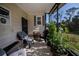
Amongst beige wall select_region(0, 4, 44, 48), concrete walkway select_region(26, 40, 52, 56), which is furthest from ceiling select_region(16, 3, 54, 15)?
concrete walkway select_region(26, 40, 52, 56)

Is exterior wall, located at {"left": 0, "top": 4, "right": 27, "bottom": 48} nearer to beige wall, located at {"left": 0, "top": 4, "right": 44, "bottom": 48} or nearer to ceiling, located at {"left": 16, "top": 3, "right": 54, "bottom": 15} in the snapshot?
beige wall, located at {"left": 0, "top": 4, "right": 44, "bottom": 48}

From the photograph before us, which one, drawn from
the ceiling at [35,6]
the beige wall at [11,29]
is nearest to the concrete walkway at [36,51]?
the beige wall at [11,29]

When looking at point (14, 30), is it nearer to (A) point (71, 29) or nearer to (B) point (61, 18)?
(B) point (61, 18)

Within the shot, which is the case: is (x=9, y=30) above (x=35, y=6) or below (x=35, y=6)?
below

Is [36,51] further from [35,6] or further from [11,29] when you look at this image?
[11,29]

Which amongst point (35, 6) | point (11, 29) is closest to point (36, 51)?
point (35, 6)

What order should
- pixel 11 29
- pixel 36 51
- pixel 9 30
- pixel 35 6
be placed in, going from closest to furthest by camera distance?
pixel 36 51, pixel 35 6, pixel 9 30, pixel 11 29

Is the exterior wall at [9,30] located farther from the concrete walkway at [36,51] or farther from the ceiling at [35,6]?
the concrete walkway at [36,51]

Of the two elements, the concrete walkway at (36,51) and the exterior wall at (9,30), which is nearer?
the concrete walkway at (36,51)

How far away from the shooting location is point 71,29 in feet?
12.0

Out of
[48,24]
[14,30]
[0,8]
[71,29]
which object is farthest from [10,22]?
[71,29]

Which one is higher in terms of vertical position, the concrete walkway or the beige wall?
the beige wall

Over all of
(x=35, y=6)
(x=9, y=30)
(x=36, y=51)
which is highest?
(x=35, y=6)

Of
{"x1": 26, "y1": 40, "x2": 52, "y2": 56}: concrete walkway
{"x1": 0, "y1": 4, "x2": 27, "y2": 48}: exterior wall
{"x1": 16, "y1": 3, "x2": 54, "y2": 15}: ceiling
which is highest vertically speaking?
{"x1": 16, "y1": 3, "x2": 54, "y2": 15}: ceiling
